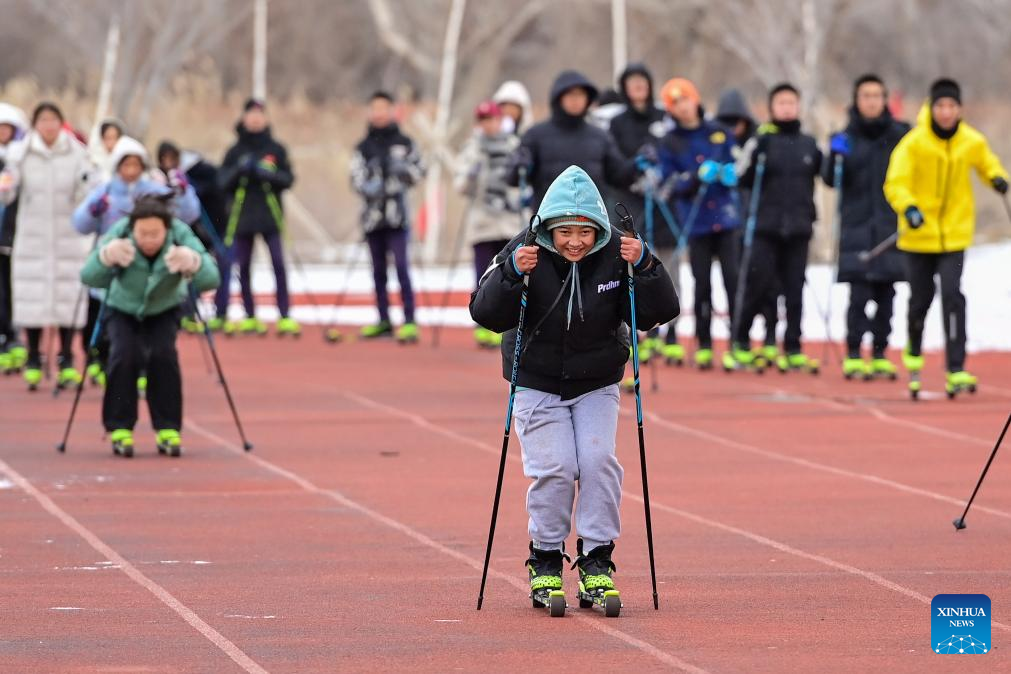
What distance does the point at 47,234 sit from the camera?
55.4 feet

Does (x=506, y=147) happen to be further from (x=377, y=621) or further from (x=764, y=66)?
(x=764, y=66)

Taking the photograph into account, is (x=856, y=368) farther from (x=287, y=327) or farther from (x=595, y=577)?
(x=595, y=577)

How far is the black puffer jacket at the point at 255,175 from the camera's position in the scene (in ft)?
70.0

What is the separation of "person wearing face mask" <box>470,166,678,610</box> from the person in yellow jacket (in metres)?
7.24

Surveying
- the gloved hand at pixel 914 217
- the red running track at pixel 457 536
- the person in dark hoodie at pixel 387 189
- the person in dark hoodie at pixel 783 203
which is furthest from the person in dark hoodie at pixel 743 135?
the person in dark hoodie at pixel 387 189

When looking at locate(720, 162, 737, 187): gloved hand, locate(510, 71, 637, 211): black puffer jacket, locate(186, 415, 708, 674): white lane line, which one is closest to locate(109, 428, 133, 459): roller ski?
locate(186, 415, 708, 674): white lane line

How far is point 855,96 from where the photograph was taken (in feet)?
56.2

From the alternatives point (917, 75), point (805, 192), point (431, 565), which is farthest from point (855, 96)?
point (917, 75)

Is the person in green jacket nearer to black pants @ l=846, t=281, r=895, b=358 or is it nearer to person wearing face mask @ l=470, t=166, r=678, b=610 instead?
person wearing face mask @ l=470, t=166, r=678, b=610

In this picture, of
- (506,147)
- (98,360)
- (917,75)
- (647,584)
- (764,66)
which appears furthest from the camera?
(917,75)

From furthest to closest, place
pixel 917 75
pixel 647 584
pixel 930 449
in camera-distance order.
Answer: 1. pixel 917 75
2. pixel 930 449
3. pixel 647 584

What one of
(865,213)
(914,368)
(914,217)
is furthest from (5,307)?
(914,217)

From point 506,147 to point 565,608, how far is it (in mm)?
11802

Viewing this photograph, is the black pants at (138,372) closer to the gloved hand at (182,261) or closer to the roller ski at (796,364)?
the gloved hand at (182,261)
